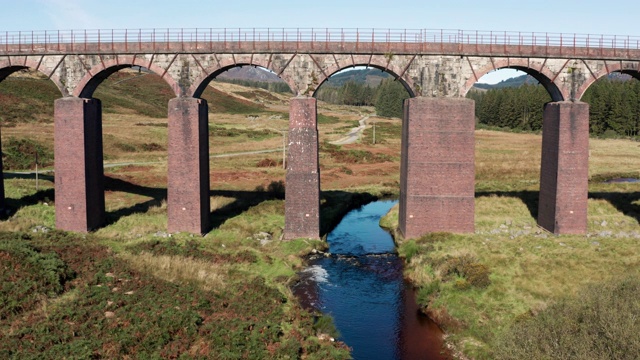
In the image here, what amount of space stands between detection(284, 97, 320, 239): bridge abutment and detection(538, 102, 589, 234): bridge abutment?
14.5 meters

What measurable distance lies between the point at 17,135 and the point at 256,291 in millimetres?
55711

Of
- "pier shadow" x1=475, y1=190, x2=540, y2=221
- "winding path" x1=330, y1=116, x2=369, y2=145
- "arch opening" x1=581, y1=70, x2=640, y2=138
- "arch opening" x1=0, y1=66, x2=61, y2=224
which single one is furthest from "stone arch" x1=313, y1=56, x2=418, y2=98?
"arch opening" x1=581, y1=70, x2=640, y2=138

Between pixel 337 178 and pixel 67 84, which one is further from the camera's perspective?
pixel 337 178

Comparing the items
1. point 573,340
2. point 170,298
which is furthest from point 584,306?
point 170,298

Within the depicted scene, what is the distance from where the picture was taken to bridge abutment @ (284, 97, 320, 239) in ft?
104

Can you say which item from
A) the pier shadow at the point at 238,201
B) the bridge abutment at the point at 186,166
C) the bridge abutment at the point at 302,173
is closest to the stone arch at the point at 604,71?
the bridge abutment at the point at 302,173

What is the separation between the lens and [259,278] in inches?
1008

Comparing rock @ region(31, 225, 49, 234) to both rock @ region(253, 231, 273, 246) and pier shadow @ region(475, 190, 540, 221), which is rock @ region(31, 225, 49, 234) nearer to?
rock @ region(253, 231, 273, 246)

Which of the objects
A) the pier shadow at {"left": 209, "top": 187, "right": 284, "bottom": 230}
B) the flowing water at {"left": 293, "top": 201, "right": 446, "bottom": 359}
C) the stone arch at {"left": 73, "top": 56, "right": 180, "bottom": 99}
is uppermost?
the stone arch at {"left": 73, "top": 56, "right": 180, "bottom": 99}

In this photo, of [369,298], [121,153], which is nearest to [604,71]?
[369,298]

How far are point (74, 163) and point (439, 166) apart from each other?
22146mm

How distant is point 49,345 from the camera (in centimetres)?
1678

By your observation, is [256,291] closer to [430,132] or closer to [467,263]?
[467,263]

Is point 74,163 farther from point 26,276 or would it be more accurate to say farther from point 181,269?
point 26,276
